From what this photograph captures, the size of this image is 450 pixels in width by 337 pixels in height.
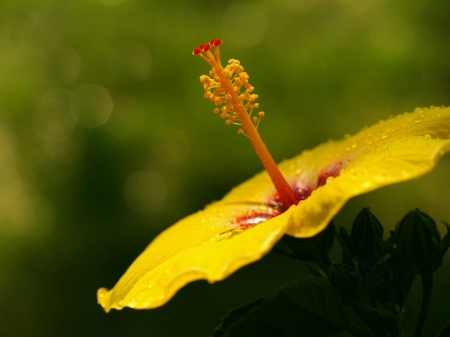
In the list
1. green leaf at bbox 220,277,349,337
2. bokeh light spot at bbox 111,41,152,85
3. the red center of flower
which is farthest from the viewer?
bokeh light spot at bbox 111,41,152,85

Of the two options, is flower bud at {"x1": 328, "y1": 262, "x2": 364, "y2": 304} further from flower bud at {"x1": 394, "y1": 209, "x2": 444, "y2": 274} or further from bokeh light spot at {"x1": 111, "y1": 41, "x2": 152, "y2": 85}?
bokeh light spot at {"x1": 111, "y1": 41, "x2": 152, "y2": 85}

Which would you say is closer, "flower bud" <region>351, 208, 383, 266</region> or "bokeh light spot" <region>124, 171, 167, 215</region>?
"flower bud" <region>351, 208, 383, 266</region>

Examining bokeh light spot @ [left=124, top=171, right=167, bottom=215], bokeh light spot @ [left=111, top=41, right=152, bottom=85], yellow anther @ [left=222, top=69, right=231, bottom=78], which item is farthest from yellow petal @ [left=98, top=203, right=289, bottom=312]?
bokeh light spot @ [left=111, top=41, right=152, bottom=85]

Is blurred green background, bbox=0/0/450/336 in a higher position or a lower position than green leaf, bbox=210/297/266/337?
higher

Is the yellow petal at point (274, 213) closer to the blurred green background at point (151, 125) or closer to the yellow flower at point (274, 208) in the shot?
the yellow flower at point (274, 208)

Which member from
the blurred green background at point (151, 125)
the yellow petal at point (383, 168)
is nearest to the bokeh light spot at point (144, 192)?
the blurred green background at point (151, 125)

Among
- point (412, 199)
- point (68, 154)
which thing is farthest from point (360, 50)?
point (68, 154)

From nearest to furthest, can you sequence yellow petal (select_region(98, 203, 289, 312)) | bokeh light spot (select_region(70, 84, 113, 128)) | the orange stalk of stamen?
1. yellow petal (select_region(98, 203, 289, 312))
2. the orange stalk of stamen
3. bokeh light spot (select_region(70, 84, 113, 128))
